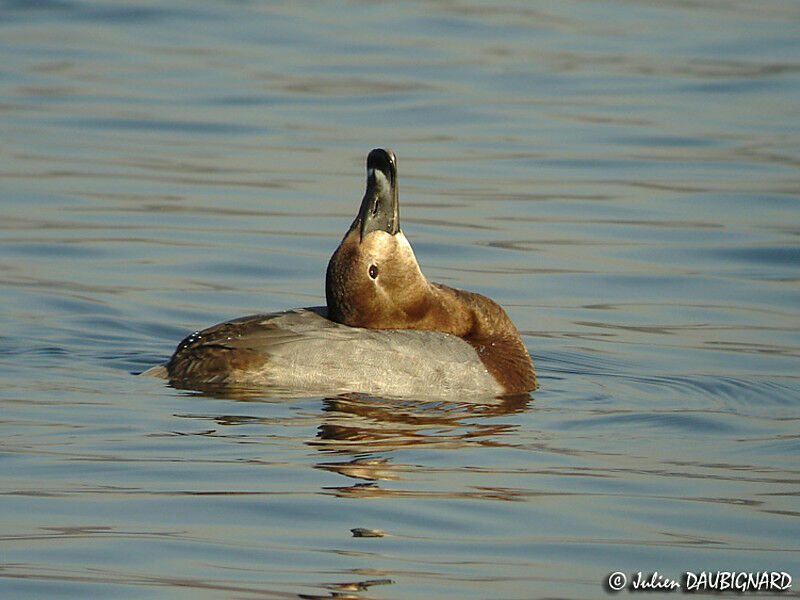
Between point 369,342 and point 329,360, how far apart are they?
0.23m

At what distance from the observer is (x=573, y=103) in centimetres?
1852

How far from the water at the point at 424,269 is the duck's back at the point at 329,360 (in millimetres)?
174

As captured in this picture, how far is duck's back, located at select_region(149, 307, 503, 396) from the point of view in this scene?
858cm

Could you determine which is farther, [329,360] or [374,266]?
[374,266]

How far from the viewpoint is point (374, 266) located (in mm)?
Answer: 8812

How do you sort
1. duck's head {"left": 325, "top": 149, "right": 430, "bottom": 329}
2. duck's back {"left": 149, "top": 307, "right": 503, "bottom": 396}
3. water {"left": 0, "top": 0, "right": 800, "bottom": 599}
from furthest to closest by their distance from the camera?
1. duck's head {"left": 325, "top": 149, "right": 430, "bottom": 329}
2. duck's back {"left": 149, "top": 307, "right": 503, "bottom": 396}
3. water {"left": 0, "top": 0, "right": 800, "bottom": 599}

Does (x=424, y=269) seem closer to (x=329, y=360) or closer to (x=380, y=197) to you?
(x=380, y=197)

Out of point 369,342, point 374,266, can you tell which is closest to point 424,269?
point 374,266

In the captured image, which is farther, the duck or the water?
the duck

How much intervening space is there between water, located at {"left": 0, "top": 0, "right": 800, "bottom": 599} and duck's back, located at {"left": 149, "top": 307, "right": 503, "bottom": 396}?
174mm

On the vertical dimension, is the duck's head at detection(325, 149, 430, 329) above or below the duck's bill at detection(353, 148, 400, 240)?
below

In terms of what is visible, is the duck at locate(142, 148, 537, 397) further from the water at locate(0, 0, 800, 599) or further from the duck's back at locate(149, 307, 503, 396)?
the water at locate(0, 0, 800, 599)

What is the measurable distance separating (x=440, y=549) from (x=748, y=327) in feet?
17.4

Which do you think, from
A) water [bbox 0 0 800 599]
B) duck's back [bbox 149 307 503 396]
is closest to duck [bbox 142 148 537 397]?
duck's back [bbox 149 307 503 396]
